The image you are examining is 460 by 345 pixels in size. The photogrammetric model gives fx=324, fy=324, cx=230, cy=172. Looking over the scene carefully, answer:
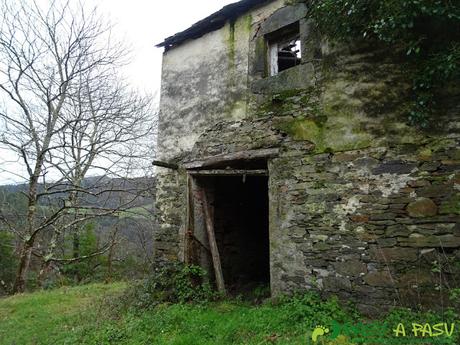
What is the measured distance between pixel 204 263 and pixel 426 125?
13.1 feet

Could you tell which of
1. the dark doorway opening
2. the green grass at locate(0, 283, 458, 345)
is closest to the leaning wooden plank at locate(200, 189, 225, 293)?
the dark doorway opening

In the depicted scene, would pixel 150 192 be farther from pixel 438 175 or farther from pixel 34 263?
pixel 34 263

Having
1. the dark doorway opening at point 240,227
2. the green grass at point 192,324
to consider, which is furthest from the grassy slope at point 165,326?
the dark doorway opening at point 240,227

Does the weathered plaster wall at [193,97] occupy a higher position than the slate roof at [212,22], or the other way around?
the slate roof at [212,22]

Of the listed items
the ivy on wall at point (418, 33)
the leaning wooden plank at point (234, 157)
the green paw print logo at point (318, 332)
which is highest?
the ivy on wall at point (418, 33)

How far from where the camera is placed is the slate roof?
18.3 ft

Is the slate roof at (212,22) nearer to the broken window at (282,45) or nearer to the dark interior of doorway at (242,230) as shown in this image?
the broken window at (282,45)

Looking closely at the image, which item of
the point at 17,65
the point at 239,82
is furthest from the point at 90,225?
the point at 239,82

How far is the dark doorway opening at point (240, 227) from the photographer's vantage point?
6.11 m

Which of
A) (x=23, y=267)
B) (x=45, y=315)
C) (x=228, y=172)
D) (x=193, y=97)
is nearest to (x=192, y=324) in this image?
(x=228, y=172)

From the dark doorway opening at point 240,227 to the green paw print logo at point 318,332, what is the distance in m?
2.56

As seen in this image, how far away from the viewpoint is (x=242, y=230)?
667 cm

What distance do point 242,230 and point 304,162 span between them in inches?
104

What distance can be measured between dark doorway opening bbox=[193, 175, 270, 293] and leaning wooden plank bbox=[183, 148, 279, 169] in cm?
34
